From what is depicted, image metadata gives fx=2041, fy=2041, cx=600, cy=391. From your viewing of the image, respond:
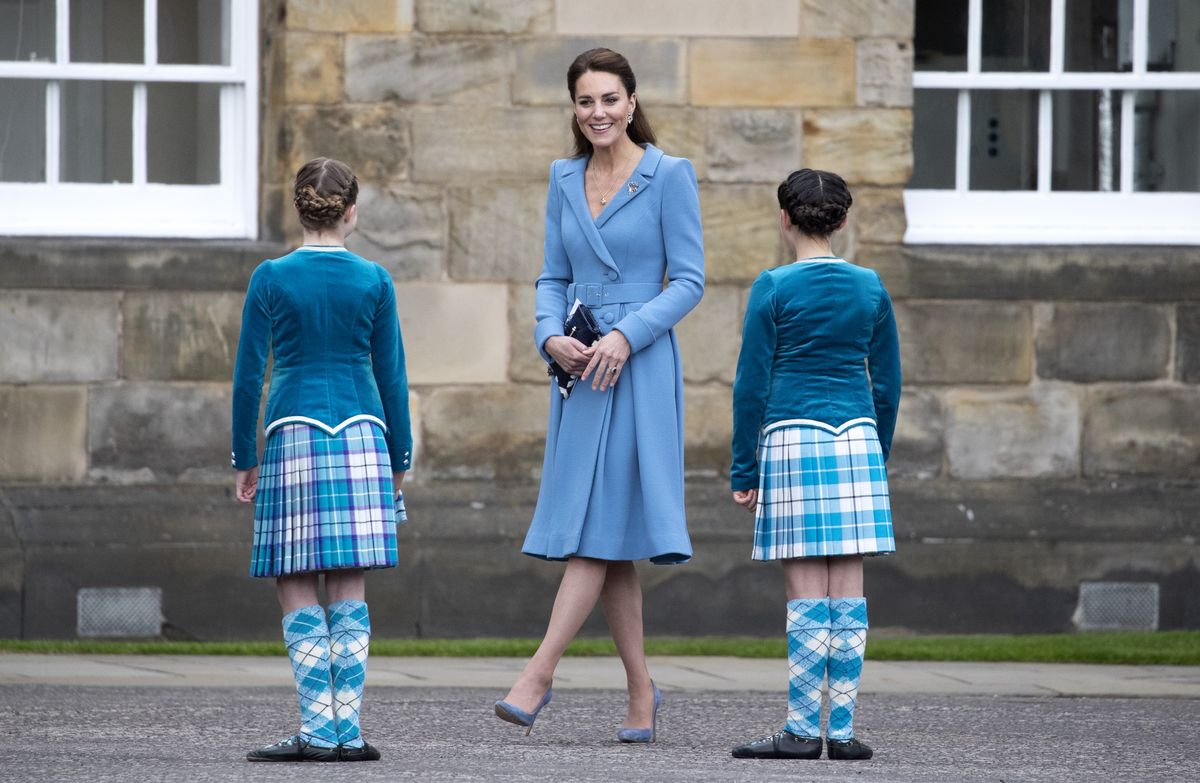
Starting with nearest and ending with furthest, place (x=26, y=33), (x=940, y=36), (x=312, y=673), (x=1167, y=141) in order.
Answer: (x=312, y=673)
(x=26, y=33)
(x=940, y=36)
(x=1167, y=141)

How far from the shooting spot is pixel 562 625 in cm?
557

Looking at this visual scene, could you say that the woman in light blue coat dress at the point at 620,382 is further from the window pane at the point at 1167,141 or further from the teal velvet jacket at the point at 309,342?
the window pane at the point at 1167,141

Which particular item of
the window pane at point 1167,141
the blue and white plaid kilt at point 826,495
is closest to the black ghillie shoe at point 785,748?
the blue and white plaid kilt at point 826,495

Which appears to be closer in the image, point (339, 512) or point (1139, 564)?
point (339, 512)

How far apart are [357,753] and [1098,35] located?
18.7ft

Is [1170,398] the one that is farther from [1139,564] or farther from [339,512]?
[339,512]

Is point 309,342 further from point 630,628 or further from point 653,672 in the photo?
point 653,672

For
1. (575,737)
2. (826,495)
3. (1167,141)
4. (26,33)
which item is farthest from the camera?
(1167,141)

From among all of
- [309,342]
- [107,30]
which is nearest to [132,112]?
[107,30]

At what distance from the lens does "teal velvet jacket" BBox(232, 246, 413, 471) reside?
5.27m

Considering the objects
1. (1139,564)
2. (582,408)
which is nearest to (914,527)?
(1139,564)

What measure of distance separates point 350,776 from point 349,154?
14.0ft

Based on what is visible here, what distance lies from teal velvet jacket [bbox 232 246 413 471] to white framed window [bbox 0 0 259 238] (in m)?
3.65

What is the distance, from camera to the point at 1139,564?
351 inches
